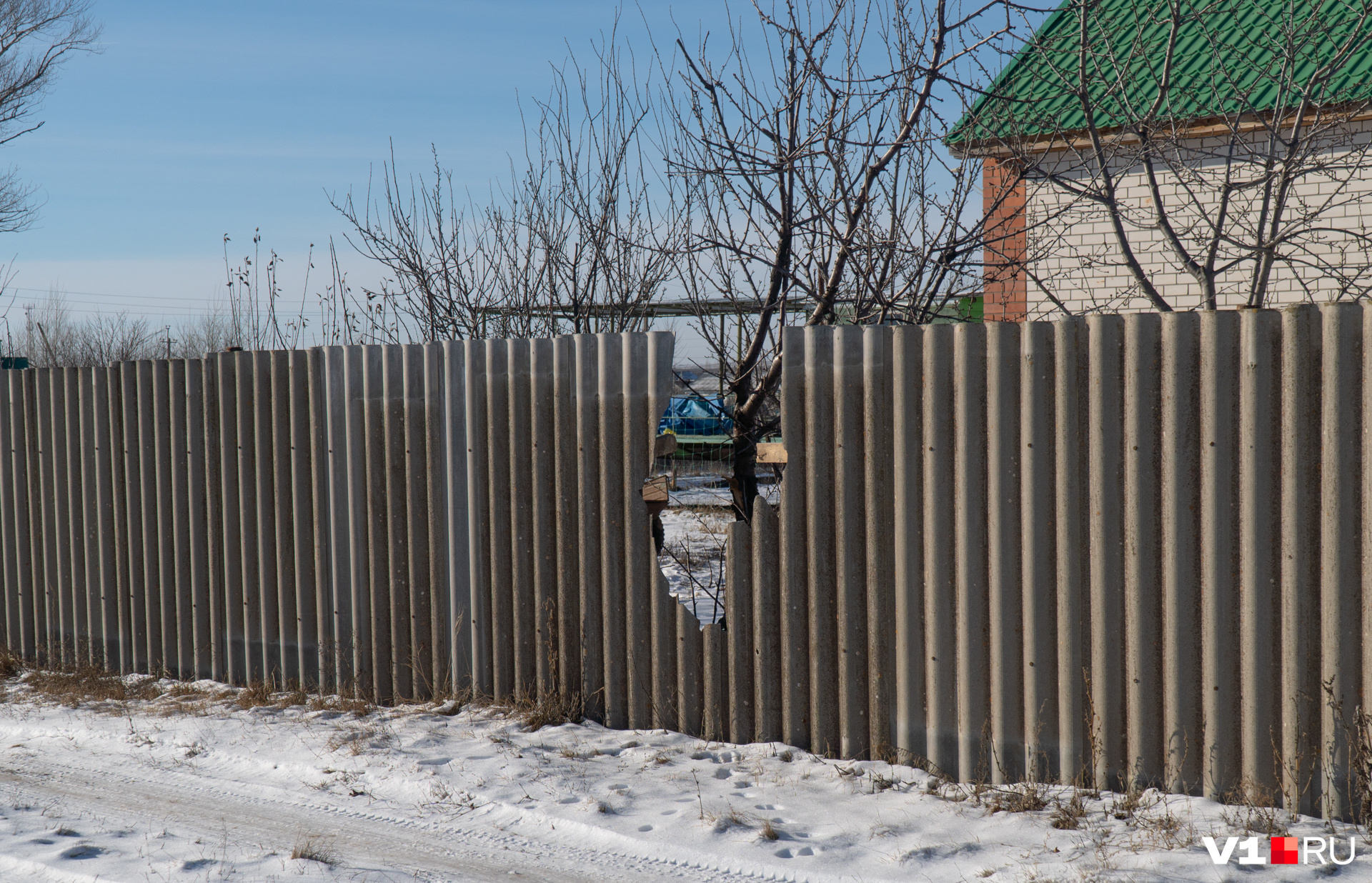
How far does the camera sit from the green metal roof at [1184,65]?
4988mm

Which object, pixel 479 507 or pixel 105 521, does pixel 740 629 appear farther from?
pixel 105 521

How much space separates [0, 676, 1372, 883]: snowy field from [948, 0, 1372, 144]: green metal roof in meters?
3.25

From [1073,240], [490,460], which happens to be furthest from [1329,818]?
[1073,240]

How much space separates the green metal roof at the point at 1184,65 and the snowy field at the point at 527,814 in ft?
10.6

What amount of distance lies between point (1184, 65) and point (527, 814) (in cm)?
845

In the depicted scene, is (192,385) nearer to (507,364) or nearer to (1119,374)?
(507,364)

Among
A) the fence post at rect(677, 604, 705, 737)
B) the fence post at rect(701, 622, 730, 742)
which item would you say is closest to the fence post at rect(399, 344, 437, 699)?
the fence post at rect(677, 604, 705, 737)

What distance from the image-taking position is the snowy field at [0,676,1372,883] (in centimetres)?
328

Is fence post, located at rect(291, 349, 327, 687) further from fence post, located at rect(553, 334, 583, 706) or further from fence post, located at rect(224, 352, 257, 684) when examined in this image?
fence post, located at rect(553, 334, 583, 706)

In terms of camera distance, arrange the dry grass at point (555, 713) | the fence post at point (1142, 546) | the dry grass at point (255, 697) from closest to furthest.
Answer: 1. the fence post at point (1142, 546)
2. the dry grass at point (555, 713)
3. the dry grass at point (255, 697)

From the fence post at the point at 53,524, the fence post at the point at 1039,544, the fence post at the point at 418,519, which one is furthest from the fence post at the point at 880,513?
the fence post at the point at 53,524

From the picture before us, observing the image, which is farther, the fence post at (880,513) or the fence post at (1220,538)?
the fence post at (880,513)

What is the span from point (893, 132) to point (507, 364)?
2.40 metres

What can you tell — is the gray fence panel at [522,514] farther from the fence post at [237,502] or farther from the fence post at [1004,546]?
the fence post at [1004,546]
